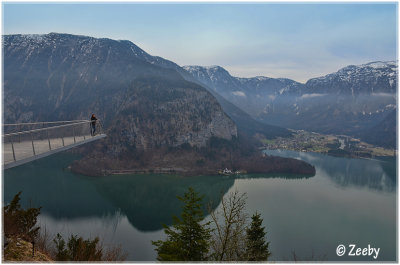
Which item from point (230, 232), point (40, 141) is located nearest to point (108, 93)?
point (40, 141)

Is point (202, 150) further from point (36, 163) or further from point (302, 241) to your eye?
point (302, 241)

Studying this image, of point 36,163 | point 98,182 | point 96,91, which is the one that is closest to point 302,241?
point 98,182

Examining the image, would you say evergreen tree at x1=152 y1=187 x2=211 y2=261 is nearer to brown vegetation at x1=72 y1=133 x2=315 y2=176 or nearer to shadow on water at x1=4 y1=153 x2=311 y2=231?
shadow on water at x1=4 y1=153 x2=311 y2=231

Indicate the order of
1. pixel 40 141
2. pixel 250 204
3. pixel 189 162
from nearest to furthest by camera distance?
pixel 40 141
pixel 250 204
pixel 189 162

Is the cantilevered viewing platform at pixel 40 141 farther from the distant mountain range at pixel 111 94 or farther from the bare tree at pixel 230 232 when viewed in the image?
the distant mountain range at pixel 111 94

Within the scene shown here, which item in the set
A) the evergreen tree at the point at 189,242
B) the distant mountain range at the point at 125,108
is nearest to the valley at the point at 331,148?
the distant mountain range at the point at 125,108

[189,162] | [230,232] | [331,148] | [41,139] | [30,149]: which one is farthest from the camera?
[331,148]

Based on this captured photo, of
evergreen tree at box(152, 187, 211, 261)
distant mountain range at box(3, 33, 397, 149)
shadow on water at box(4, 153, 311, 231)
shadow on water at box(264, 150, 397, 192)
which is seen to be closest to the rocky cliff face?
distant mountain range at box(3, 33, 397, 149)

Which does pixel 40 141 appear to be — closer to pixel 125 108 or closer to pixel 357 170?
pixel 357 170
